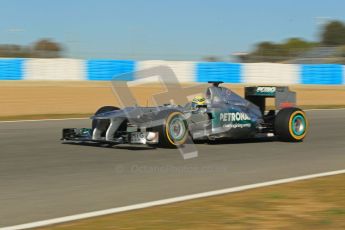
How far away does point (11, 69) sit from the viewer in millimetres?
25594

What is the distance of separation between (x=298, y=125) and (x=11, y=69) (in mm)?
17022

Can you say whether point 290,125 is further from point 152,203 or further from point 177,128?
point 152,203

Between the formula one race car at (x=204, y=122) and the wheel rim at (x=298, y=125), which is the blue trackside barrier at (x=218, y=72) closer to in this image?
the formula one race car at (x=204, y=122)

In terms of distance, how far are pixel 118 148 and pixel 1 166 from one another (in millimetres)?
2474

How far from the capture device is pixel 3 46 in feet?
101

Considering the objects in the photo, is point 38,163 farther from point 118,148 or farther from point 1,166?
point 118,148

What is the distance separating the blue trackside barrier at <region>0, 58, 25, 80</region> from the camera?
25333 mm

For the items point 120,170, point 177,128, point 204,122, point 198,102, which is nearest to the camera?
point 120,170

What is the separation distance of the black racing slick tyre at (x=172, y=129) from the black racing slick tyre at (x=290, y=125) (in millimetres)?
2058

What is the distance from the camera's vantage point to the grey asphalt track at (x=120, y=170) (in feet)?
19.5
